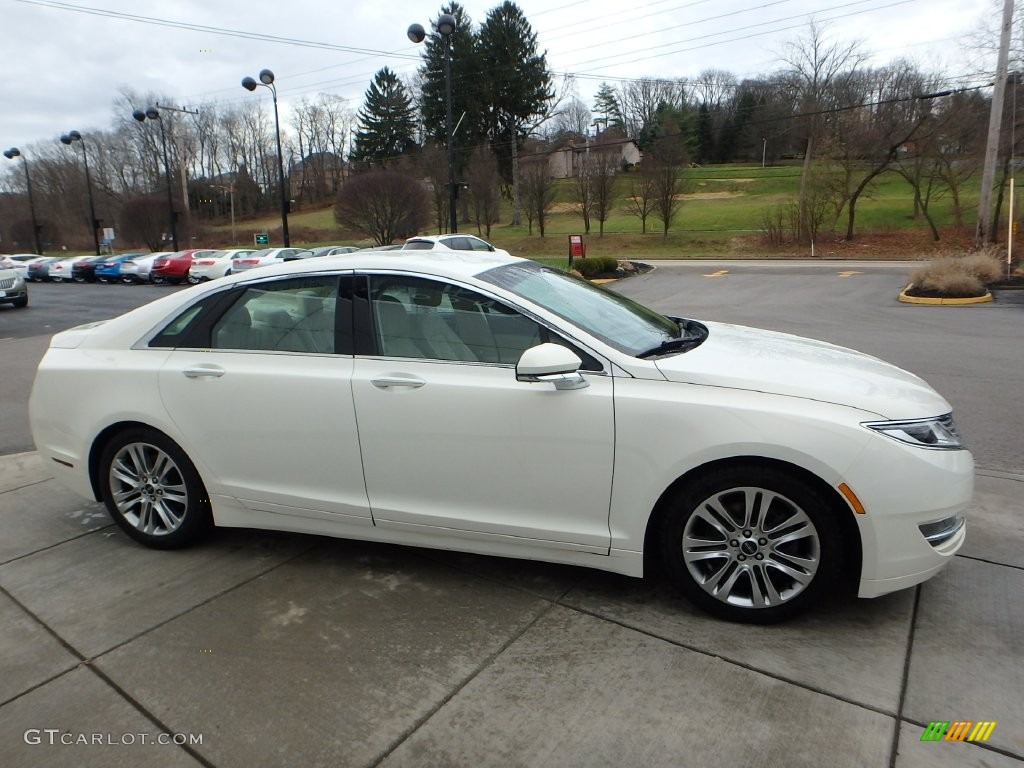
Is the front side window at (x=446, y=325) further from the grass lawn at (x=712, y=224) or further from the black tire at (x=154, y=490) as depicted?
the grass lawn at (x=712, y=224)

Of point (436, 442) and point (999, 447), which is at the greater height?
point (436, 442)

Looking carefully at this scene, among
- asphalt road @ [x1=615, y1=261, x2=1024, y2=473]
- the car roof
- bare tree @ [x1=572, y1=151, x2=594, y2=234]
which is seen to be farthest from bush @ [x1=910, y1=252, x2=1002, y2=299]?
bare tree @ [x1=572, y1=151, x2=594, y2=234]

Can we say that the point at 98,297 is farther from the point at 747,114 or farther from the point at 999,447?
the point at 747,114

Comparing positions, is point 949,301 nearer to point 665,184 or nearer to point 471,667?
point 471,667

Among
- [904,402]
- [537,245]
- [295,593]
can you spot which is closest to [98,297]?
[537,245]

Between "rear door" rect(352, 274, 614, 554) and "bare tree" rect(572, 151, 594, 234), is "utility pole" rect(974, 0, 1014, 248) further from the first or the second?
"rear door" rect(352, 274, 614, 554)

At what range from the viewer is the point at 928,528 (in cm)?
282

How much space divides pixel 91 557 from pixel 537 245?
128 ft

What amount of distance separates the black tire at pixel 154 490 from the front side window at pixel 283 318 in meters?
0.65

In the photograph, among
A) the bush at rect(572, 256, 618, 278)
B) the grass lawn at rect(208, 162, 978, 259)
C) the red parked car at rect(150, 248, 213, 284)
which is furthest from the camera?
the grass lawn at rect(208, 162, 978, 259)

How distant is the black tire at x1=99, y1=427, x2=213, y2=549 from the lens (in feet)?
12.4

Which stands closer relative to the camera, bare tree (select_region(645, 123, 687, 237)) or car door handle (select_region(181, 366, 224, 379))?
car door handle (select_region(181, 366, 224, 379))

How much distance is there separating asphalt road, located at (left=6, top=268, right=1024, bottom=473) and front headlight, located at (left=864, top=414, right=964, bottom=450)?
2.57 m

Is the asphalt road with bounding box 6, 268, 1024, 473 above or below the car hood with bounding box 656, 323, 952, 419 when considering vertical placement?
below
